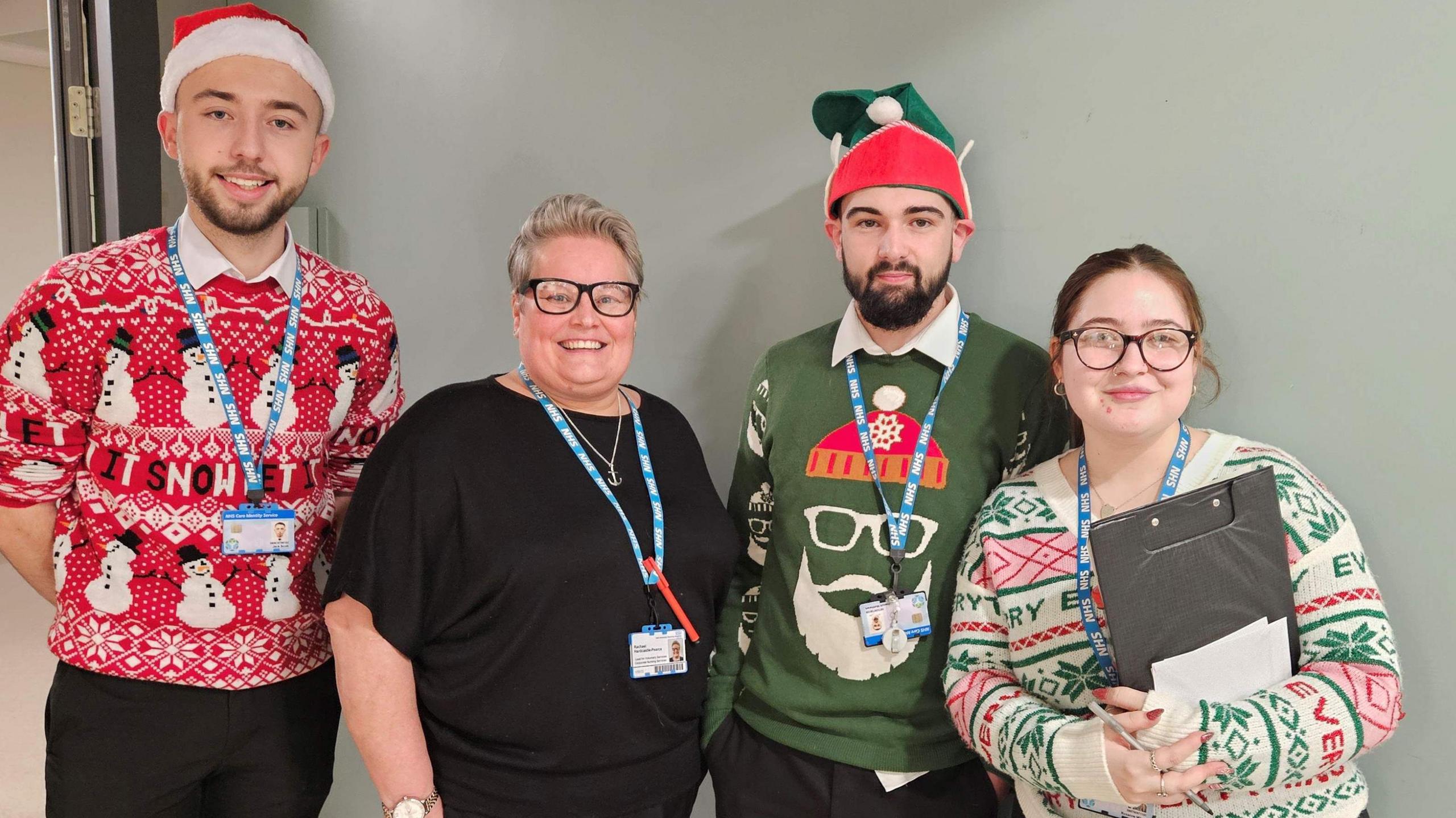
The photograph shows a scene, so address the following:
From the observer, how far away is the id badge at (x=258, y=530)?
5.86 feet

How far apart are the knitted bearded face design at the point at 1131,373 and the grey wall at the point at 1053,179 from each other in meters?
0.35

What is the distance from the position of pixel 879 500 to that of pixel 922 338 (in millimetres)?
321

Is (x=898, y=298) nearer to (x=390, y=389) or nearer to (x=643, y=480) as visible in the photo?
(x=643, y=480)

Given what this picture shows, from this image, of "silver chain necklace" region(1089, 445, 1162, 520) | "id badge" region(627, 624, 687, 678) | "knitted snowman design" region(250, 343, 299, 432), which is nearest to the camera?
"silver chain necklace" region(1089, 445, 1162, 520)

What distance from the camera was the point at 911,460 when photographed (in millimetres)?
1757

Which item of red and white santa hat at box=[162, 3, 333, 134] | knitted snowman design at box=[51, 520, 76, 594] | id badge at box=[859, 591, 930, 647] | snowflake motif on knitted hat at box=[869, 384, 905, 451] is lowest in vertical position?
id badge at box=[859, 591, 930, 647]

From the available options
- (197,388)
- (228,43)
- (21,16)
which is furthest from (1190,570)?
(21,16)

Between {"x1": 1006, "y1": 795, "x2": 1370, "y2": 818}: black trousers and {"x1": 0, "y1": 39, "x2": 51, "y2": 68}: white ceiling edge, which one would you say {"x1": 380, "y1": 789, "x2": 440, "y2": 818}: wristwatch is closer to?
{"x1": 1006, "y1": 795, "x2": 1370, "y2": 818}: black trousers

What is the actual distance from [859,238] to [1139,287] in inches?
21.9

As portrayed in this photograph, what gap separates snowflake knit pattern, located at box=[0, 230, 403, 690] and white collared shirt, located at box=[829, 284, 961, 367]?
44.0 inches

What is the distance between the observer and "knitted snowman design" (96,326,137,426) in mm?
1750

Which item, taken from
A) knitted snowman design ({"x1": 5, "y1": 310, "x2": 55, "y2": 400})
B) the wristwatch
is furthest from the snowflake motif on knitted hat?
knitted snowman design ({"x1": 5, "y1": 310, "x2": 55, "y2": 400})

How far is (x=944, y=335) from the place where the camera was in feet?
5.92

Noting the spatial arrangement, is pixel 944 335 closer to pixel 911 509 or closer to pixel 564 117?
pixel 911 509
